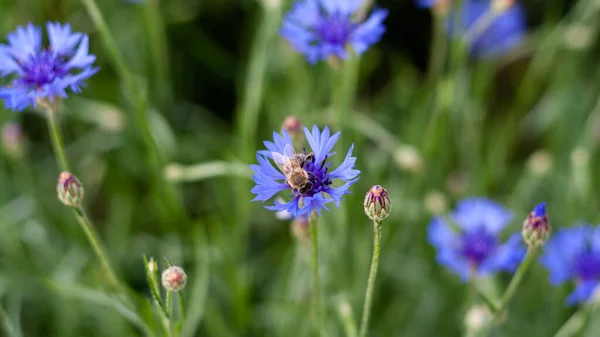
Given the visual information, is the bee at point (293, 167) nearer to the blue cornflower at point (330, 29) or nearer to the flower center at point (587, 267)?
the blue cornflower at point (330, 29)

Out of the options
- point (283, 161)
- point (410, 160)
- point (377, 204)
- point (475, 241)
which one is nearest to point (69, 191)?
point (283, 161)

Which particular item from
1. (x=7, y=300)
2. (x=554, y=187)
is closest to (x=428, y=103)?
(x=554, y=187)

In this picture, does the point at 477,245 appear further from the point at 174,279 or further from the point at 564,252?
the point at 174,279

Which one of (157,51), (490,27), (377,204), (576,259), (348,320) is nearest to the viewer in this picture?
(377,204)

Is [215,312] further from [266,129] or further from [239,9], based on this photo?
[239,9]

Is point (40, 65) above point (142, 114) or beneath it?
beneath

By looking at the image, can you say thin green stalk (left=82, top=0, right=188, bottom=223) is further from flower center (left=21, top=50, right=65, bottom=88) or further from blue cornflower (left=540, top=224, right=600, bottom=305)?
blue cornflower (left=540, top=224, right=600, bottom=305)
